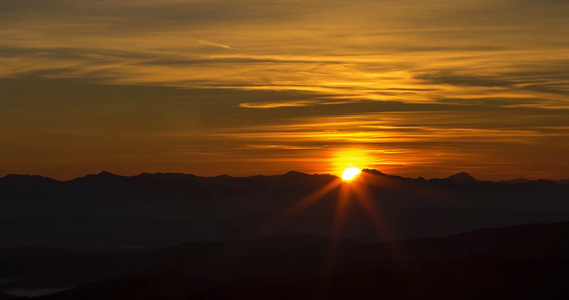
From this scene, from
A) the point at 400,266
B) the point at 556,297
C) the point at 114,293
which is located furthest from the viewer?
the point at 114,293

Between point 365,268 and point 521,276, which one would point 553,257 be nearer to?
point 521,276

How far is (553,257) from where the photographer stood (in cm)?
15300

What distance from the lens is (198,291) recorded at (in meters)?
167

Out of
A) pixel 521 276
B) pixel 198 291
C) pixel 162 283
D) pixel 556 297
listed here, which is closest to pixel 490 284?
pixel 521 276

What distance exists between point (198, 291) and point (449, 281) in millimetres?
46905

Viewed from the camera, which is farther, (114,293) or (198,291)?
(114,293)

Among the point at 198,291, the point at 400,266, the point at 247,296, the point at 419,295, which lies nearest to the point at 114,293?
the point at 198,291

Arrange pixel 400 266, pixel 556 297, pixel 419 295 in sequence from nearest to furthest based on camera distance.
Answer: pixel 556 297 < pixel 419 295 < pixel 400 266

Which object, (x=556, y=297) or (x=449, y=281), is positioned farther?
(x=449, y=281)

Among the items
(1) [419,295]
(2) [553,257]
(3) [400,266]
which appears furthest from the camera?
(3) [400,266]

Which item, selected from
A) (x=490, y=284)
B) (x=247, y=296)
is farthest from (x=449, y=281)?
(x=247, y=296)

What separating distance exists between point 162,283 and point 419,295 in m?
71.1

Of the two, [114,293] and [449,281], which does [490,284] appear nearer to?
[449,281]

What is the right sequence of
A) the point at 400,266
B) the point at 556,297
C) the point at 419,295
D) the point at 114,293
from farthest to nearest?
the point at 114,293 < the point at 400,266 < the point at 419,295 < the point at 556,297
